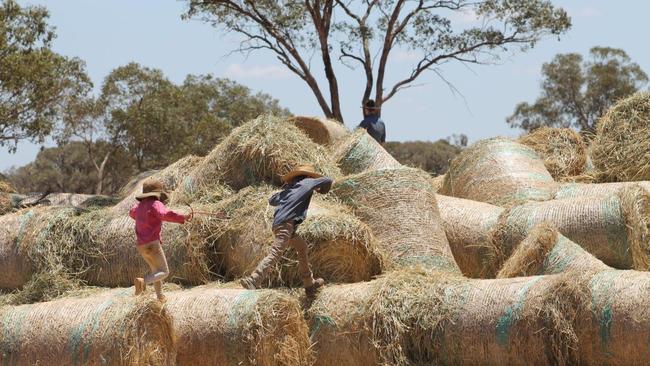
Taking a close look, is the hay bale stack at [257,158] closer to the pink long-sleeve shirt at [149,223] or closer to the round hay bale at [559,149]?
the pink long-sleeve shirt at [149,223]

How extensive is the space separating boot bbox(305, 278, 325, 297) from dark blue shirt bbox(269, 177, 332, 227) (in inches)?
24.0

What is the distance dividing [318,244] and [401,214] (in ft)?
3.72

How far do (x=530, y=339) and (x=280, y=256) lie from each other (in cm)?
266

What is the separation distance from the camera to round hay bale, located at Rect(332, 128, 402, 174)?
41.5 ft

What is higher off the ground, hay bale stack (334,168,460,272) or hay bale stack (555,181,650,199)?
hay bale stack (555,181,650,199)

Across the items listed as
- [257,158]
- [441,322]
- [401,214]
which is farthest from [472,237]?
[441,322]

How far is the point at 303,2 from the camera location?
30.9 meters

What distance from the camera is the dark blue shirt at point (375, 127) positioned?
16719mm

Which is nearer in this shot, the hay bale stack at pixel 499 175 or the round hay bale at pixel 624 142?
the hay bale stack at pixel 499 175

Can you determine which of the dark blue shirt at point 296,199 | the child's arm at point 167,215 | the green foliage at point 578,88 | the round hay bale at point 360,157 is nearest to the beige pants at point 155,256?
the child's arm at point 167,215

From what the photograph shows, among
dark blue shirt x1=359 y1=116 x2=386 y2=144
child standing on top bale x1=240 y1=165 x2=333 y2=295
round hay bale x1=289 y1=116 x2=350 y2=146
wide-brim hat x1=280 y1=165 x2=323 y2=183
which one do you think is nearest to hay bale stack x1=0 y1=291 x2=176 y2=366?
child standing on top bale x1=240 y1=165 x2=333 y2=295

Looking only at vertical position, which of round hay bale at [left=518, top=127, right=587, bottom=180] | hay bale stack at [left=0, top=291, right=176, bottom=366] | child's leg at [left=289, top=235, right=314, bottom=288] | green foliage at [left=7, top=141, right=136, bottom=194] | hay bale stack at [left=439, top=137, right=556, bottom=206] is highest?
green foliage at [left=7, top=141, right=136, bottom=194]

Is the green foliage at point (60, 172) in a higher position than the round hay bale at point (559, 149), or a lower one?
higher

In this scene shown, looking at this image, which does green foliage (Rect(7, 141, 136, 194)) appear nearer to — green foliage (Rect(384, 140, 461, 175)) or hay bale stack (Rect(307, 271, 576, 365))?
green foliage (Rect(384, 140, 461, 175))
